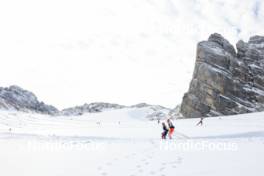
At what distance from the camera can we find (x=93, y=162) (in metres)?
9.16

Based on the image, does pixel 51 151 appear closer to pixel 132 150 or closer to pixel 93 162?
pixel 93 162

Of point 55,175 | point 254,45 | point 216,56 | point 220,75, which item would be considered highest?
point 254,45

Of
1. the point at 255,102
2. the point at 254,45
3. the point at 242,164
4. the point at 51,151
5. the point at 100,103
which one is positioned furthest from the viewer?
the point at 100,103

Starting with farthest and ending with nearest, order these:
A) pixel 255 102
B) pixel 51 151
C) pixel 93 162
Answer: pixel 255 102
pixel 51 151
pixel 93 162

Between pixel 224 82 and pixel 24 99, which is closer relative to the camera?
pixel 224 82

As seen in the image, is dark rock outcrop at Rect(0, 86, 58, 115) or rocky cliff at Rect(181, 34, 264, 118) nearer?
rocky cliff at Rect(181, 34, 264, 118)

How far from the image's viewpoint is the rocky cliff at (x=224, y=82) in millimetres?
59219

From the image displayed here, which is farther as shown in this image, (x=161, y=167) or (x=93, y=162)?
(x=93, y=162)

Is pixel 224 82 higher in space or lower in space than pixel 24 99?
higher

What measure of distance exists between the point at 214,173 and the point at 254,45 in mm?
70420

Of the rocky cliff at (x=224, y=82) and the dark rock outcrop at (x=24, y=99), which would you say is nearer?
the rocky cliff at (x=224, y=82)

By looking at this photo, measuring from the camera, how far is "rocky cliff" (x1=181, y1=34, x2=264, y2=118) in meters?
59.2

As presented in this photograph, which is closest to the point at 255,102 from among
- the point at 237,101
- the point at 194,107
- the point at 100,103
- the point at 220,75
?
the point at 237,101

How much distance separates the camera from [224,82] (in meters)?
60.1
